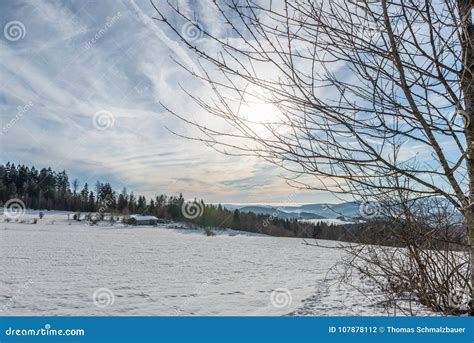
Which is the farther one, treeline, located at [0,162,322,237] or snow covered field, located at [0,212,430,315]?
treeline, located at [0,162,322,237]

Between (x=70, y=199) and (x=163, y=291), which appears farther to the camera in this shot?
(x=70, y=199)

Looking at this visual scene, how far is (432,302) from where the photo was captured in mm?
3955

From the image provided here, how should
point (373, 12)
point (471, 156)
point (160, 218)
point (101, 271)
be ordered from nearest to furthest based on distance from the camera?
1. point (373, 12)
2. point (471, 156)
3. point (101, 271)
4. point (160, 218)

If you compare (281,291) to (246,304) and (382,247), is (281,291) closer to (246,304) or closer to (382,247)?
(246,304)

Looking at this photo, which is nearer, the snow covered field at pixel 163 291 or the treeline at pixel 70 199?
the snow covered field at pixel 163 291

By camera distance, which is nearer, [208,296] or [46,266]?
[208,296]

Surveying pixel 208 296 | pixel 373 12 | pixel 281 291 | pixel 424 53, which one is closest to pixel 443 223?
pixel 424 53

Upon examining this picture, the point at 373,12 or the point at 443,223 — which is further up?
the point at 373,12

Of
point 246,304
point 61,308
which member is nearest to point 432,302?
point 246,304

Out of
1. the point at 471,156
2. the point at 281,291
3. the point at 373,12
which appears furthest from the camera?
the point at 281,291

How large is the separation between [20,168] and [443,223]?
63.6 m

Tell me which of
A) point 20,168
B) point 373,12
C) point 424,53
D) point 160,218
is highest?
point 20,168

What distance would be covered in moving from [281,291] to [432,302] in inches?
111

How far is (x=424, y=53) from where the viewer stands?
183cm
